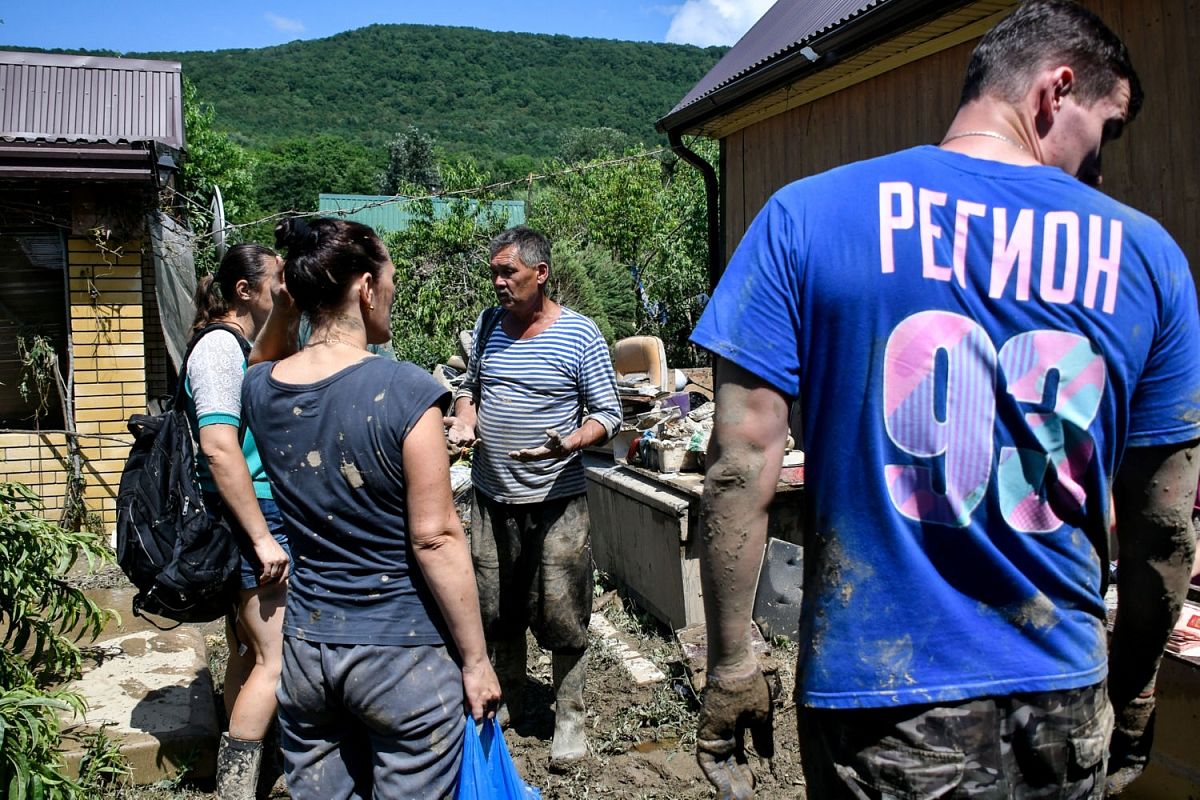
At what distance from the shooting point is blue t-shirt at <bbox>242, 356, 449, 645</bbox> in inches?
81.7

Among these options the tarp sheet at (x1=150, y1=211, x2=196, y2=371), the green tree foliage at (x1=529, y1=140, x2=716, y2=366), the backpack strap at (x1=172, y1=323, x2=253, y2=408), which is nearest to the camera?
the backpack strap at (x1=172, y1=323, x2=253, y2=408)

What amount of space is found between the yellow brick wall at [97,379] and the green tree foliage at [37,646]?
3.31m

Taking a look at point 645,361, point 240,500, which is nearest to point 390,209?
point 645,361

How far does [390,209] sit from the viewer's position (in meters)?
35.0

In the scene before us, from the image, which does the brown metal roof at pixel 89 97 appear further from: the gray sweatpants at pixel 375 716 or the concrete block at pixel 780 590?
the gray sweatpants at pixel 375 716

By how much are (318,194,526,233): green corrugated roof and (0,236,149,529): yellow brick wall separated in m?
1.67

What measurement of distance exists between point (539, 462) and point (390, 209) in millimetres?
32946

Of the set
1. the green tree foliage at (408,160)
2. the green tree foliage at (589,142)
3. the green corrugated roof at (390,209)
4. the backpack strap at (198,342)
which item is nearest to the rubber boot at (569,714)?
the backpack strap at (198,342)

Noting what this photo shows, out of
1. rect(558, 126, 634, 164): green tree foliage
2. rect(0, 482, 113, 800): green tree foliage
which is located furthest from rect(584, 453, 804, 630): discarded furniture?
rect(558, 126, 634, 164): green tree foliage

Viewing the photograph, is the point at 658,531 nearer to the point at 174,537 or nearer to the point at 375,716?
the point at 174,537

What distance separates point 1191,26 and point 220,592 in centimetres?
438

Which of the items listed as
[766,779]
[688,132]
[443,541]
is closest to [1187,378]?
[443,541]

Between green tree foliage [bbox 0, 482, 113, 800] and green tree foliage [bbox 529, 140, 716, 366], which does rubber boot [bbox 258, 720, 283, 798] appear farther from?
green tree foliage [bbox 529, 140, 716, 366]

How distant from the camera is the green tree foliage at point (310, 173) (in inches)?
1972
